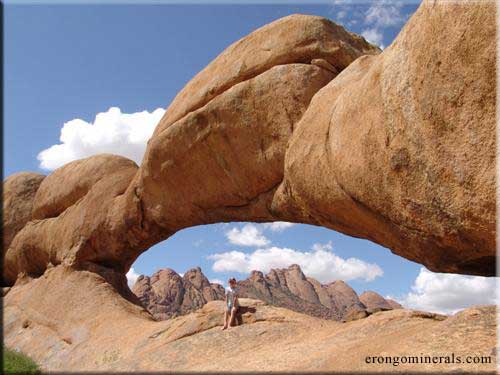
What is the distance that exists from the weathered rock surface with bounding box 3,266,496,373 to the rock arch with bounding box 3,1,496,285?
4.56ft

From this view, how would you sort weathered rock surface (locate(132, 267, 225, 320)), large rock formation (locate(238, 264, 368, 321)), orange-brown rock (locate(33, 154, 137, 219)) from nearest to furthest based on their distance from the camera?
orange-brown rock (locate(33, 154, 137, 219)), weathered rock surface (locate(132, 267, 225, 320)), large rock formation (locate(238, 264, 368, 321))

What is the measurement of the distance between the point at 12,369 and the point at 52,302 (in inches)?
267

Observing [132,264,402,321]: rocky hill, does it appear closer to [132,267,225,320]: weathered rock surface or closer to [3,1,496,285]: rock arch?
[132,267,225,320]: weathered rock surface

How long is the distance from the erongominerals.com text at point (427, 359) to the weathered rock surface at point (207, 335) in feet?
0.28

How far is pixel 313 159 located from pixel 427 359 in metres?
5.32

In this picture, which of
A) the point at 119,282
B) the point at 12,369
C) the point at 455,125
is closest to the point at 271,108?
the point at 455,125

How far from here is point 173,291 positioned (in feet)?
262

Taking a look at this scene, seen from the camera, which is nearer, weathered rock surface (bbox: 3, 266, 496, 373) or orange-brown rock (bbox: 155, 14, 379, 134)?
weathered rock surface (bbox: 3, 266, 496, 373)

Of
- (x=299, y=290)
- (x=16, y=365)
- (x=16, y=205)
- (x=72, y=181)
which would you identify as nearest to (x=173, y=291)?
(x=299, y=290)

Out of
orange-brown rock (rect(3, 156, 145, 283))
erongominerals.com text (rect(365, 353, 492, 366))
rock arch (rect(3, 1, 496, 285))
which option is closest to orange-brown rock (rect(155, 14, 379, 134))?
rock arch (rect(3, 1, 496, 285))

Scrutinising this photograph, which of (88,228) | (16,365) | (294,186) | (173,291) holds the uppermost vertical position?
(173,291)

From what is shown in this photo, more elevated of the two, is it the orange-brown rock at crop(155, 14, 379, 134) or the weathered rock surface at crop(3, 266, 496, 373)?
the orange-brown rock at crop(155, 14, 379, 134)

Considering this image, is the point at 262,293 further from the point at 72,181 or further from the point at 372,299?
the point at 72,181

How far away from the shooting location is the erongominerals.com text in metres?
6.15
